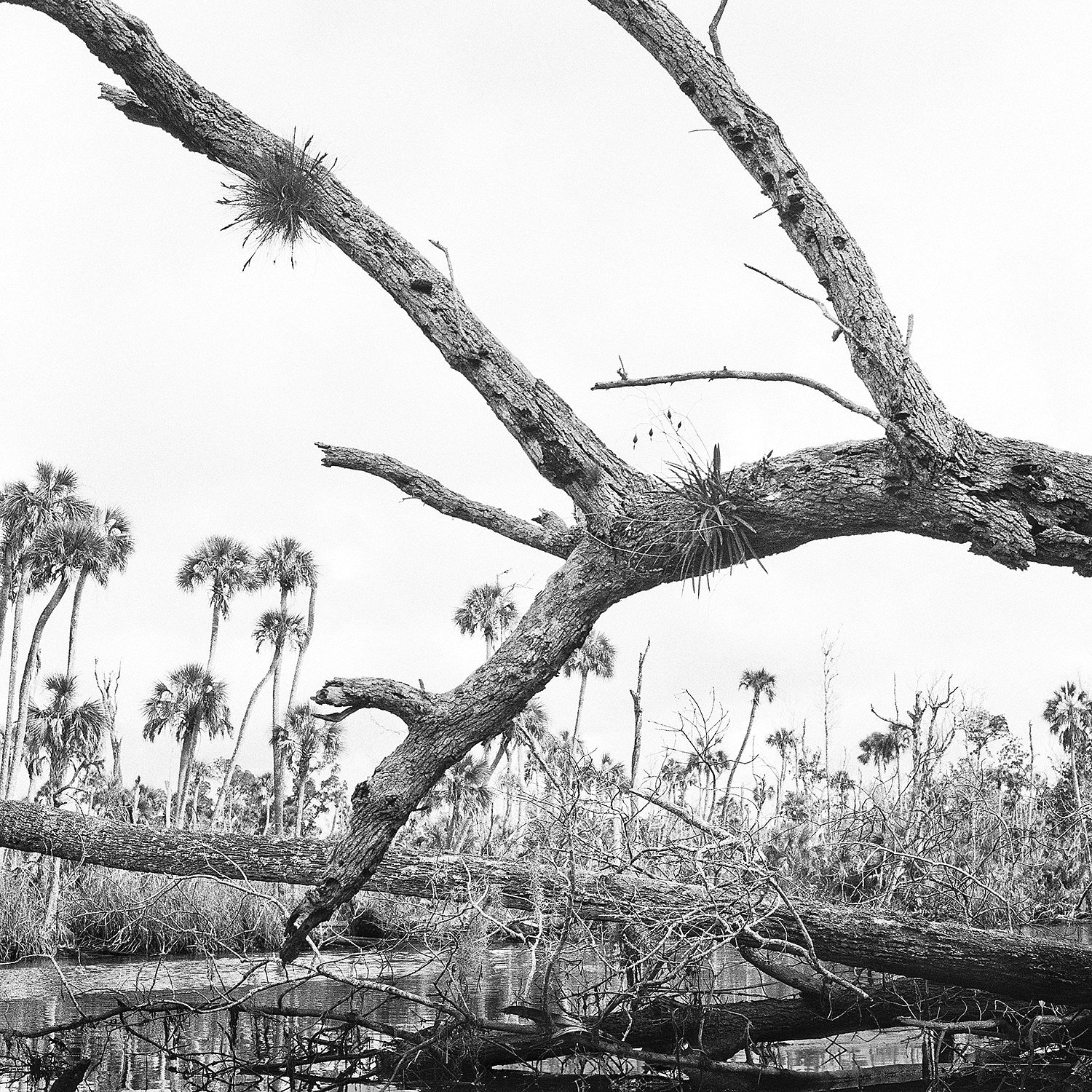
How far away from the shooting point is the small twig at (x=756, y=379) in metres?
5.06

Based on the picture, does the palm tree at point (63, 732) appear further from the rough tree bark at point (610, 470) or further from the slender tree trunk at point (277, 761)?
the rough tree bark at point (610, 470)

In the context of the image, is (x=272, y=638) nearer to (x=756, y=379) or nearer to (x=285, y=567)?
(x=285, y=567)

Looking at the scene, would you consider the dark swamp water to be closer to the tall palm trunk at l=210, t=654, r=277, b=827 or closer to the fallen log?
the fallen log

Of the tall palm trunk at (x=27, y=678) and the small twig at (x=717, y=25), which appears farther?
the tall palm trunk at (x=27, y=678)

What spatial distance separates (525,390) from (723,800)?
4.19 metres

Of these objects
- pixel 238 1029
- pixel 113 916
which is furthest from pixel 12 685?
pixel 238 1029

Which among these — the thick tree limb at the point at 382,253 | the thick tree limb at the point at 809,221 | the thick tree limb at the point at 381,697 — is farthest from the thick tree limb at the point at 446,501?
the thick tree limb at the point at 809,221

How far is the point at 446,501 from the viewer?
6.37m

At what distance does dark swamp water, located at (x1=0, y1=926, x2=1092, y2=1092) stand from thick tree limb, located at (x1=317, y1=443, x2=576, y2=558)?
9.06ft

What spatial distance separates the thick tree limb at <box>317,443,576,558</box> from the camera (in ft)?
20.4

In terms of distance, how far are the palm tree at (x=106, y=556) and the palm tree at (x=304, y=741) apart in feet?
30.0

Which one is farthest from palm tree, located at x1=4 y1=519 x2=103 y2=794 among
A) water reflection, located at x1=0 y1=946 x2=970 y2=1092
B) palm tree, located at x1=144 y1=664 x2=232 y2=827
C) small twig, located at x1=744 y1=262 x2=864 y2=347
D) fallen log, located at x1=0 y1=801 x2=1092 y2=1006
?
small twig, located at x1=744 y1=262 x2=864 y2=347

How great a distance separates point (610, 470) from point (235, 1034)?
623cm

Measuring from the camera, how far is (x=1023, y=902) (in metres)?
9.98
